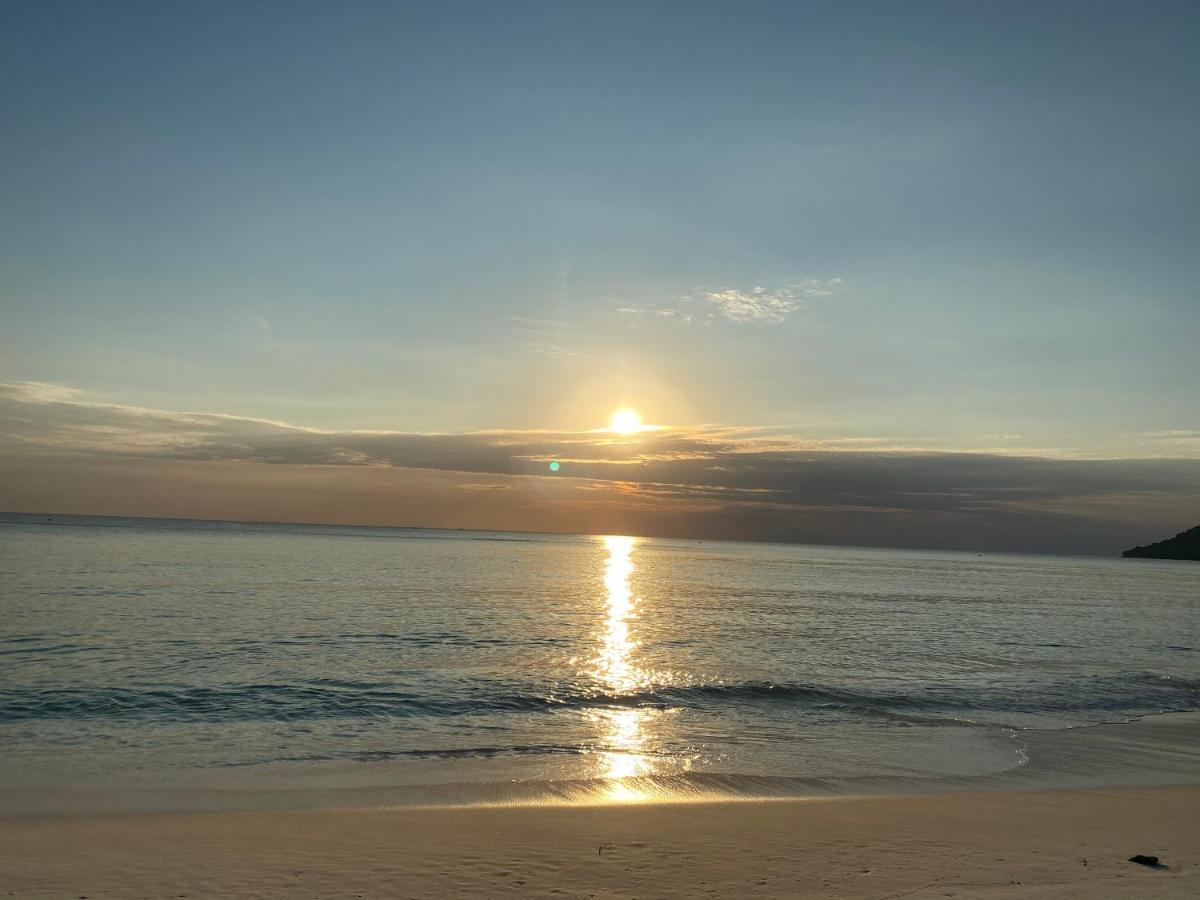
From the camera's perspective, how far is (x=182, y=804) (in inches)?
512

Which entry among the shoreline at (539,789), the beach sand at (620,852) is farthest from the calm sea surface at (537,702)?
the beach sand at (620,852)

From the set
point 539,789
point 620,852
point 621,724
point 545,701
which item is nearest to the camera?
point 620,852

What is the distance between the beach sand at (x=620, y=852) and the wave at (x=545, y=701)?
331 inches

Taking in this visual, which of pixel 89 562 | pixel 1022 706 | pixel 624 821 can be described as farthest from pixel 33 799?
pixel 89 562

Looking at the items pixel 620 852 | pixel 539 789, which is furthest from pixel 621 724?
pixel 620 852

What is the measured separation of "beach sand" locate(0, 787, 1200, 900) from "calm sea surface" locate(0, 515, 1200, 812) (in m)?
1.39

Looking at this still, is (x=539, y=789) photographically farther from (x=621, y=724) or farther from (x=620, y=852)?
(x=621, y=724)

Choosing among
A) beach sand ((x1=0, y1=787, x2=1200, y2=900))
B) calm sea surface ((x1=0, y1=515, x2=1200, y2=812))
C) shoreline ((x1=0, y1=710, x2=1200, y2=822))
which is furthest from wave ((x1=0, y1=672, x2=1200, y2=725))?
beach sand ((x1=0, y1=787, x2=1200, y2=900))

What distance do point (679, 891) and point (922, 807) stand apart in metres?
6.44

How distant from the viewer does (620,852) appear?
11156 mm

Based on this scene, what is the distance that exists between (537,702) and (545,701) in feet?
0.85

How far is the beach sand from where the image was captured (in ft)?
31.7

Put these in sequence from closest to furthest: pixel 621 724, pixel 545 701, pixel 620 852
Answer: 1. pixel 620 852
2. pixel 621 724
3. pixel 545 701

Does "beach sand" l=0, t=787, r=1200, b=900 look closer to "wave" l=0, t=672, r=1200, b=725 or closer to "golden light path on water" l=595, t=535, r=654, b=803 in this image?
"golden light path on water" l=595, t=535, r=654, b=803
